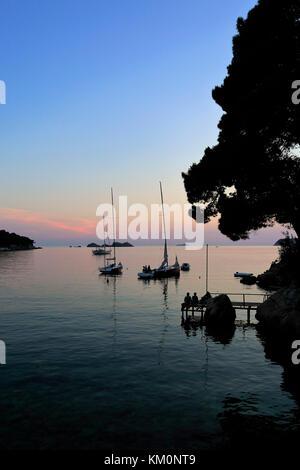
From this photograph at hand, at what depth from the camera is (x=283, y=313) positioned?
31531 mm

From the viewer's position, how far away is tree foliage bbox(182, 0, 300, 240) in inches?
1016

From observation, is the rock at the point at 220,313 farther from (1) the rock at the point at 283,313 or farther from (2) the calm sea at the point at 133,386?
(1) the rock at the point at 283,313

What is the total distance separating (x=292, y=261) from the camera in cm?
3038

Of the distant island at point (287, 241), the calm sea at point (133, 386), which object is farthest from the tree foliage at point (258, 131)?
the calm sea at point (133, 386)

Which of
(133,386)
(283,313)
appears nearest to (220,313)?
(283,313)

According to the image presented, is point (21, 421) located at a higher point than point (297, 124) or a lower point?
lower

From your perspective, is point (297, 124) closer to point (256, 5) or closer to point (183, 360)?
point (256, 5)

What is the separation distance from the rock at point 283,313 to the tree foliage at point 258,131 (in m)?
6.70

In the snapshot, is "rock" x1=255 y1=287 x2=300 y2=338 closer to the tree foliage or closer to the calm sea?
the calm sea

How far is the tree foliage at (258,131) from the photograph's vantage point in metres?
25.8

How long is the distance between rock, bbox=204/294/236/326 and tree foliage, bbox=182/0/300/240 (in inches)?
338
